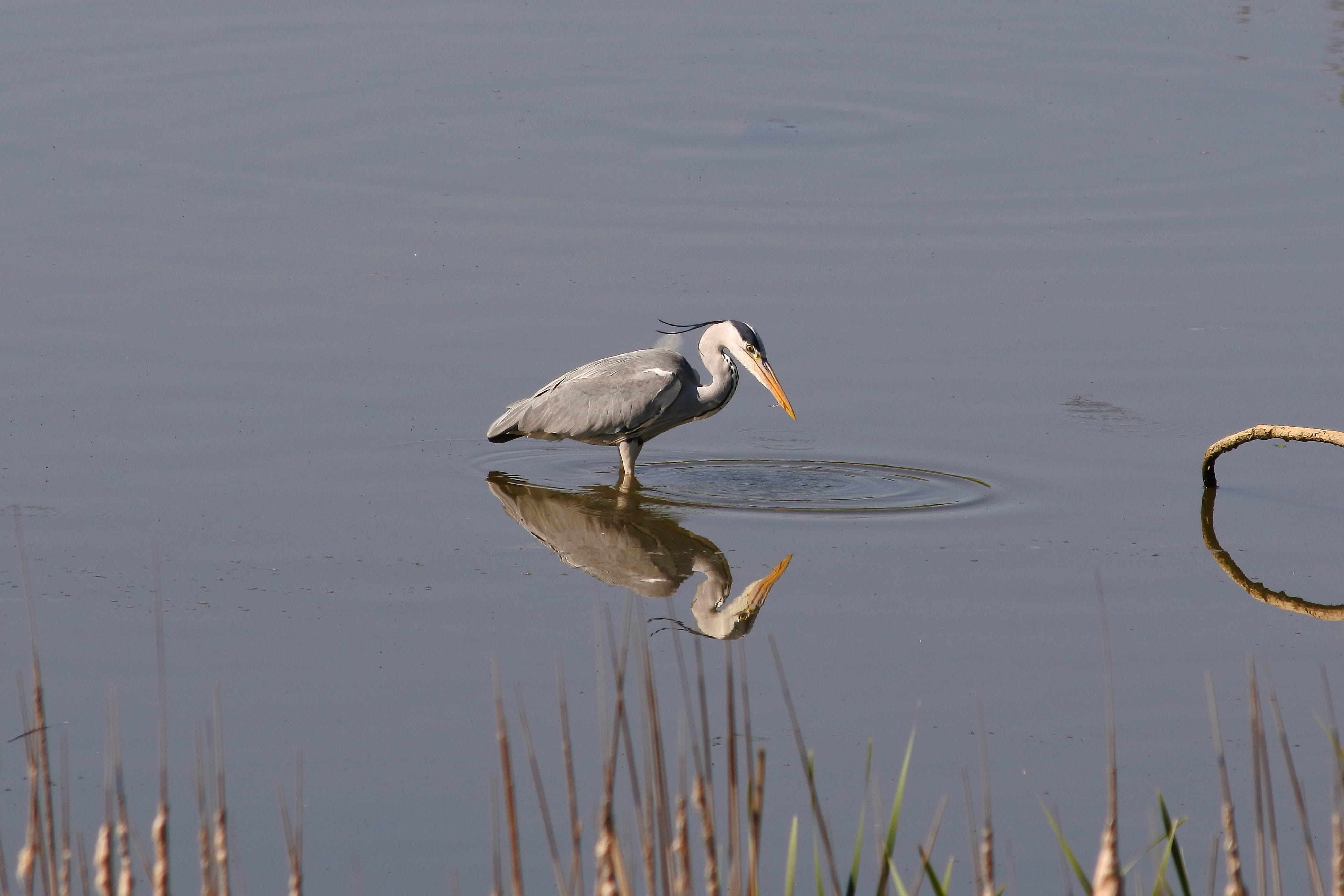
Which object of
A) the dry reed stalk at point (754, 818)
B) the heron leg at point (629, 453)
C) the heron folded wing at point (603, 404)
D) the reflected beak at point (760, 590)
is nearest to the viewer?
the dry reed stalk at point (754, 818)

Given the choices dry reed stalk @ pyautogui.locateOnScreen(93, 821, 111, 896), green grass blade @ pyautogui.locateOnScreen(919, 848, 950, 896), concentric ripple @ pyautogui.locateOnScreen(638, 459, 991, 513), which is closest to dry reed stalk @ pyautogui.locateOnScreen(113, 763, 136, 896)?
dry reed stalk @ pyautogui.locateOnScreen(93, 821, 111, 896)

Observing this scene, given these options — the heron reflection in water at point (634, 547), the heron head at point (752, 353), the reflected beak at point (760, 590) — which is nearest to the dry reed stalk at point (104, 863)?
the heron reflection in water at point (634, 547)

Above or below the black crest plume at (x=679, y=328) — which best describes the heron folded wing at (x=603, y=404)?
below

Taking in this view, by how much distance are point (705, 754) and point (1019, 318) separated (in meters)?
7.87

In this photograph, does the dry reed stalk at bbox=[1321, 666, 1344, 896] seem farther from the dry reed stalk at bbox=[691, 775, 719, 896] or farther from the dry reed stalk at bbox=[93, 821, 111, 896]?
the dry reed stalk at bbox=[93, 821, 111, 896]

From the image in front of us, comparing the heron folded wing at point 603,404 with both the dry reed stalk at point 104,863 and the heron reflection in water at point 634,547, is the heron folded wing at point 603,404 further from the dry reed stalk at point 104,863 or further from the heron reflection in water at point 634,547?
the dry reed stalk at point 104,863

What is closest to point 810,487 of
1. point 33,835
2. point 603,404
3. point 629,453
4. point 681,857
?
point 629,453

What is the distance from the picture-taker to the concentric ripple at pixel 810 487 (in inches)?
327

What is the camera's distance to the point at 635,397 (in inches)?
344

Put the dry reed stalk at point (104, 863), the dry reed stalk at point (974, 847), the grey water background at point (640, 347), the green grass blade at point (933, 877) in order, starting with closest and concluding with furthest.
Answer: the dry reed stalk at point (104, 863)
the green grass blade at point (933, 877)
the dry reed stalk at point (974, 847)
the grey water background at point (640, 347)

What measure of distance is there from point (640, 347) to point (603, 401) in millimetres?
1608

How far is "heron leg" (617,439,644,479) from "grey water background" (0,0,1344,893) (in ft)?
0.99

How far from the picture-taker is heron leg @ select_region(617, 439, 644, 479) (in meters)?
8.89

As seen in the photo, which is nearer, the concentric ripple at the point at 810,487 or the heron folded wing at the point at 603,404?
the concentric ripple at the point at 810,487
